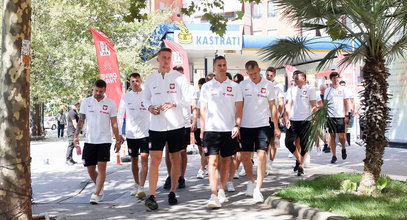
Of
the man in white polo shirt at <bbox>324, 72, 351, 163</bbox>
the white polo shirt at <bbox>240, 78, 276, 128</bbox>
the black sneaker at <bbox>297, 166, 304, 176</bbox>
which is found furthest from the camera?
the man in white polo shirt at <bbox>324, 72, 351, 163</bbox>

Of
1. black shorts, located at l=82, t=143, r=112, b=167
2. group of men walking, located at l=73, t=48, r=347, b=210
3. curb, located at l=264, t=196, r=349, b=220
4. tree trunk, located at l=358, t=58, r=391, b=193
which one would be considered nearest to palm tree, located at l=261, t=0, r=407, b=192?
tree trunk, located at l=358, t=58, r=391, b=193

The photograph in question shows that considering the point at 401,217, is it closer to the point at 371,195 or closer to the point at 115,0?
the point at 371,195

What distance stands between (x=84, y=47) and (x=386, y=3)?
24.8 metres

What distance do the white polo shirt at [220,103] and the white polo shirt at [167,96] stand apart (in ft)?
1.08

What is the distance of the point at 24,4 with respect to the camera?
5543 mm

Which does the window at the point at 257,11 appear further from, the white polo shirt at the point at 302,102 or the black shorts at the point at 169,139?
the black shorts at the point at 169,139

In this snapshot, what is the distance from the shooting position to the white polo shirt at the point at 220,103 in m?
7.55

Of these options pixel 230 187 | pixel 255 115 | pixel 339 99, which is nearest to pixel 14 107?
pixel 255 115

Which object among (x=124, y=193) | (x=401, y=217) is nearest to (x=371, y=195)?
(x=401, y=217)

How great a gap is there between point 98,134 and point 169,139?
130cm

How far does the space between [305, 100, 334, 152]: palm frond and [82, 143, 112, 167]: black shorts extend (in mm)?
3071

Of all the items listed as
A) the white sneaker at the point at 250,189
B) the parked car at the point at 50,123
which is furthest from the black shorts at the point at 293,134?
the parked car at the point at 50,123

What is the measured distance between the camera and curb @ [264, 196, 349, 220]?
5945 millimetres

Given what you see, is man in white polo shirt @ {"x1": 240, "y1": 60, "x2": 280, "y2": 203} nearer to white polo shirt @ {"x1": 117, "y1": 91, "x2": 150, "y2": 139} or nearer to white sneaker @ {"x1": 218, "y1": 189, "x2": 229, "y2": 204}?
white sneaker @ {"x1": 218, "y1": 189, "x2": 229, "y2": 204}
